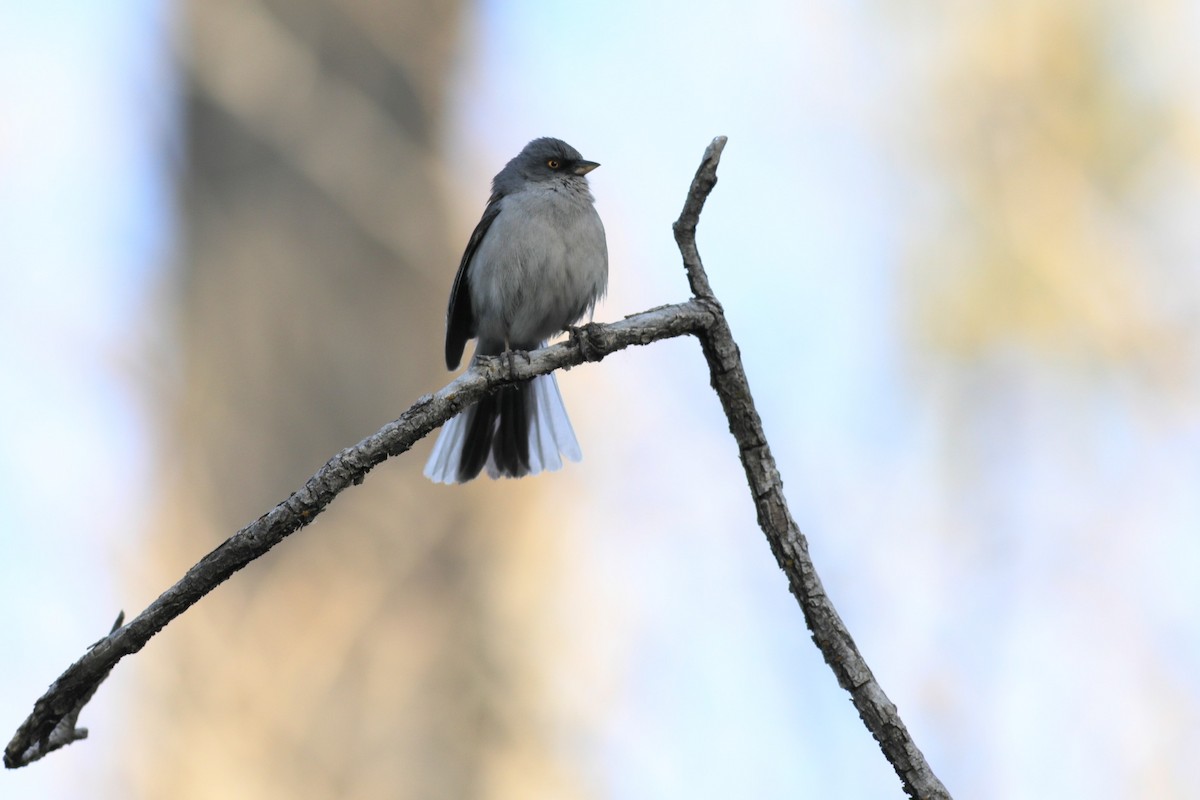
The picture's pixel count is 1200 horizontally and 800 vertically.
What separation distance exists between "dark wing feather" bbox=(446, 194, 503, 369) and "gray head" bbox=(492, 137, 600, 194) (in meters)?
0.28

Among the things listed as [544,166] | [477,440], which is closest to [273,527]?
[477,440]

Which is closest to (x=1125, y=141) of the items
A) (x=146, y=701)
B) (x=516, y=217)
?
(x=516, y=217)

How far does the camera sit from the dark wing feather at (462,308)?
440 cm

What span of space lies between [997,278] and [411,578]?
3982 millimetres

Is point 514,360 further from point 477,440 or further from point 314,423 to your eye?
point 314,423

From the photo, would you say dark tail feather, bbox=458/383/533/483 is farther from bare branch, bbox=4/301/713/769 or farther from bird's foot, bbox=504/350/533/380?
bare branch, bbox=4/301/713/769

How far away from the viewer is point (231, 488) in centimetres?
550

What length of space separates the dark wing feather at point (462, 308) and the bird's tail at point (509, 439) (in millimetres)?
260

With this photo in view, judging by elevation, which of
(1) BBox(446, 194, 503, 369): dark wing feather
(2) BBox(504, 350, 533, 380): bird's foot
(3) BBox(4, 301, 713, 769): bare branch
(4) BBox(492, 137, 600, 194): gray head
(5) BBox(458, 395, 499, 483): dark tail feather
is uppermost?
(4) BBox(492, 137, 600, 194): gray head

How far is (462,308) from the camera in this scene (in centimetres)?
454

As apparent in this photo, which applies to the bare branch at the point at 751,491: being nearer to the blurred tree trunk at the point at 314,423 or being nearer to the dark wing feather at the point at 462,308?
the dark wing feather at the point at 462,308

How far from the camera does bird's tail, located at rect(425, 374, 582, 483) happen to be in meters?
4.38

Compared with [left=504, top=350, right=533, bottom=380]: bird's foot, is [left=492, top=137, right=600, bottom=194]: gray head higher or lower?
higher

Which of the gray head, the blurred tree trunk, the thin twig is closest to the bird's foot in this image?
the thin twig
